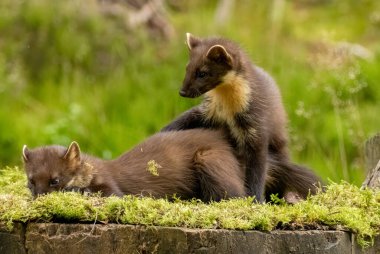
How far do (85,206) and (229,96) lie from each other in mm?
2376

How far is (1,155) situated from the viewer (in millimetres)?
11281

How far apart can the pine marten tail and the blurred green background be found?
2213 mm

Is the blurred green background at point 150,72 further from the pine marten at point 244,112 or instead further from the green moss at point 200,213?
the green moss at point 200,213

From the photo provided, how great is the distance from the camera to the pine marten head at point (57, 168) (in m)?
6.47

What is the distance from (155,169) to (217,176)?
452 mm

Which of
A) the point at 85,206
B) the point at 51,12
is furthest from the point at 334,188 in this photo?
the point at 51,12

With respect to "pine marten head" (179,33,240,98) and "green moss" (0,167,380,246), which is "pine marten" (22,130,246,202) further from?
"green moss" (0,167,380,246)

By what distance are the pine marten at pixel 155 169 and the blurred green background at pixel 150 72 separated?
9.77 feet

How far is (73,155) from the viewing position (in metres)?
6.68

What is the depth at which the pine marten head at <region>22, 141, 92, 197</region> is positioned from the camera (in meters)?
6.47

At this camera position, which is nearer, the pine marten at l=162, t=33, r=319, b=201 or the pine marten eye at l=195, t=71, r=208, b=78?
the pine marten at l=162, t=33, r=319, b=201

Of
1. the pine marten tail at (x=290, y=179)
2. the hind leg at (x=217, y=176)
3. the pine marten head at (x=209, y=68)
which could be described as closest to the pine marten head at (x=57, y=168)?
the hind leg at (x=217, y=176)

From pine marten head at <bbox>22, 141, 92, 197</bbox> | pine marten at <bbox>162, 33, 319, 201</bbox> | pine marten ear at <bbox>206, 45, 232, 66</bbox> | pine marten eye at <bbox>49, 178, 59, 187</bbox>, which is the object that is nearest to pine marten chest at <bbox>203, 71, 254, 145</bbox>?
pine marten at <bbox>162, 33, 319, 201</bbox>

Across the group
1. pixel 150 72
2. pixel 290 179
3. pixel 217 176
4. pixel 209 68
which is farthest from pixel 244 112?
pixel 150 72
